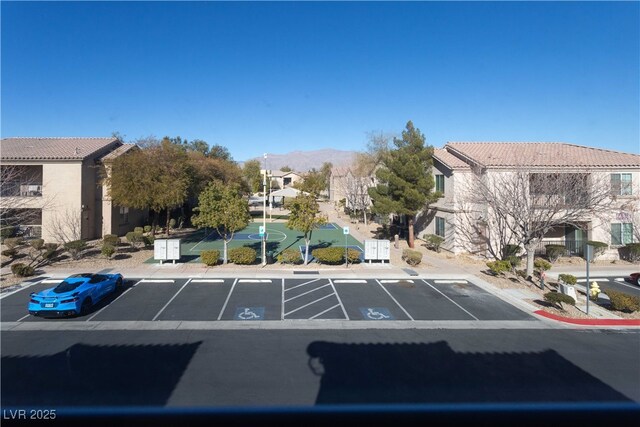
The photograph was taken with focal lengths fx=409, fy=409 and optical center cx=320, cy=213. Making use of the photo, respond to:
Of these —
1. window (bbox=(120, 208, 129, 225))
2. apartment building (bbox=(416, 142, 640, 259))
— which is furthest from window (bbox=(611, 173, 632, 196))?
window (bbox=(120, 208, 129, 225))

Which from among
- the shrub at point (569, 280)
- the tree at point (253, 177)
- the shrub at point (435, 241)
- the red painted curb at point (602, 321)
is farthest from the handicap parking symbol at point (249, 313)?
the tree at point (253, 177)

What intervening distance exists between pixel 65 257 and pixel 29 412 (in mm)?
25690

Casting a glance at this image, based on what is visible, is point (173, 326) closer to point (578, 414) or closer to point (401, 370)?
point (401, 370)

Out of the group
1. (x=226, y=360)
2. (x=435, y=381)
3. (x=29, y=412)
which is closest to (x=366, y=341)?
(x=435, y=381)

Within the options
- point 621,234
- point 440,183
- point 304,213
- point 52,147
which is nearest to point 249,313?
point 304,213

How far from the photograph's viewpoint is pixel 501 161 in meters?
26.2

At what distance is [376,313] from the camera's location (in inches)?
587

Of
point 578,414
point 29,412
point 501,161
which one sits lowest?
point 29,412

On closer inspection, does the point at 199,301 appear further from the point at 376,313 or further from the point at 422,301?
the point at 422,301

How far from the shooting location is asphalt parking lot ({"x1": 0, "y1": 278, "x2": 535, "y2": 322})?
14.4 meters

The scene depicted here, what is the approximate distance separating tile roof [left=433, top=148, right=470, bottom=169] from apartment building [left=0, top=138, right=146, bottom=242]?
24.0 meters

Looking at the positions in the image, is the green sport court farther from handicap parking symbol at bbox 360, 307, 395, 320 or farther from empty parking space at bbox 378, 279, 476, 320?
handicap parking symbol at bbox 360, 307, 395, 320

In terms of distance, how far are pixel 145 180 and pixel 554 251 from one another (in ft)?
88.5

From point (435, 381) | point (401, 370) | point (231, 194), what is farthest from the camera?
point (231, 194)
